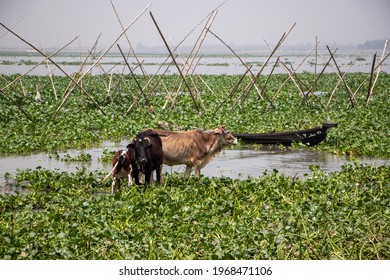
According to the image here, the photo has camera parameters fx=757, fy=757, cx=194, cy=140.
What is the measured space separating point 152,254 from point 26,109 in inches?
519

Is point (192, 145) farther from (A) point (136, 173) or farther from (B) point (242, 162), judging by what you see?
(B) point (242, 162)

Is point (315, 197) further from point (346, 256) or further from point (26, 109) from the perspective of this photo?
point (26, 109)

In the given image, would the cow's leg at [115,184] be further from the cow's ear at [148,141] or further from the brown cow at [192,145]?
the brown cow at [192,145]

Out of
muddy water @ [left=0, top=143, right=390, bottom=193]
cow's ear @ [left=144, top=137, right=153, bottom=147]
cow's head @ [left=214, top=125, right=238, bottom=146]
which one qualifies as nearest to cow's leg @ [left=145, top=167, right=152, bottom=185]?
cow's ear @ [left=144, top=137, right=153, bottom=147]

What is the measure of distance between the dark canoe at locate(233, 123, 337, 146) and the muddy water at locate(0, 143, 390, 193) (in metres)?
0.18

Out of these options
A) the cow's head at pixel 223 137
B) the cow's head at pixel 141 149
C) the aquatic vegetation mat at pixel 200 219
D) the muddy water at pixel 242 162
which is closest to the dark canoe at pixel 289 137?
the muddy water at pixel 242 162

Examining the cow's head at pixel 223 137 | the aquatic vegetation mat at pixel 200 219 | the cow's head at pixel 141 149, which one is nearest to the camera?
the aquatic vegetation mat at pixel 200 219

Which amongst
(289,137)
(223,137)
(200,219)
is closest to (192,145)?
(223,137)

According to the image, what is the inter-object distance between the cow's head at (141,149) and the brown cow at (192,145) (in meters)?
0.58

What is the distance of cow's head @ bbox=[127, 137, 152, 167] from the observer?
981 cm

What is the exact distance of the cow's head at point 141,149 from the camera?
9.81m

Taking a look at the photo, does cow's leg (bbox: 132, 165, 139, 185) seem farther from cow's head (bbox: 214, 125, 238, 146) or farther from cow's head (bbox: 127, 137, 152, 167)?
cow's head (bbox: 214, 125, 238, 146)

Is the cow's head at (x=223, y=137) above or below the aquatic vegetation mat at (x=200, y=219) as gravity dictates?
above
